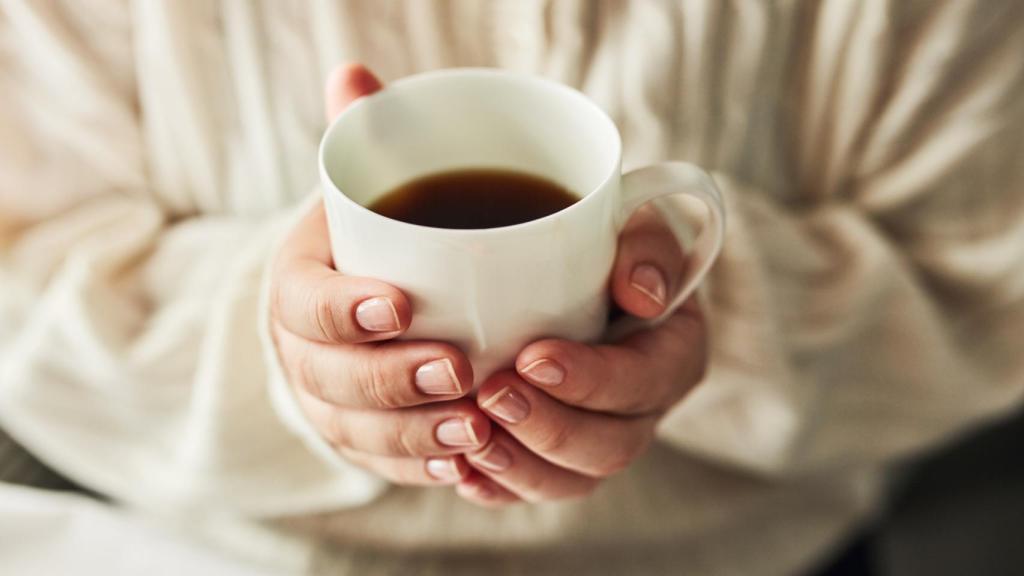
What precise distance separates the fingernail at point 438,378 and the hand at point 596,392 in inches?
1.0

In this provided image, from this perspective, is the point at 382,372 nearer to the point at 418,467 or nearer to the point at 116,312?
the point at 418,467

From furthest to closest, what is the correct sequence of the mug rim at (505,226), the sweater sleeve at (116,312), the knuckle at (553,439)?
the sweater sleeve at (116,312) < the knuckle at (553,439) < the mug rim at (505,226)

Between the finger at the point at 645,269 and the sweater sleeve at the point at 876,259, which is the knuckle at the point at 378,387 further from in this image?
the sweater sleeve at the point at 876,259

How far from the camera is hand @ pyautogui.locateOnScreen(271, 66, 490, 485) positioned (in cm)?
39

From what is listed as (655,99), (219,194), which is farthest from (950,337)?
(219,194)

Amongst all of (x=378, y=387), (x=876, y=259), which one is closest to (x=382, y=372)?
(x=378, y=387)

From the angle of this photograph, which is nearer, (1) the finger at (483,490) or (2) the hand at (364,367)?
(2) the hand at (364,367)

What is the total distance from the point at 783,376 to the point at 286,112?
41 cm

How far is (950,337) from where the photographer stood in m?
0.69

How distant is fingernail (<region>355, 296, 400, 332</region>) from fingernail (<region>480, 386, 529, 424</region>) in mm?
67

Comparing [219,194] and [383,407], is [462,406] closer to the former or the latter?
[383,407]

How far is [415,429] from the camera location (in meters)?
0.44

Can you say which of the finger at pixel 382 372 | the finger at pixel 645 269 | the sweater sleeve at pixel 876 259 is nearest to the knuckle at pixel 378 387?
the finger at pixel 382 372

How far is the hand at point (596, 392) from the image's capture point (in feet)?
1.36
